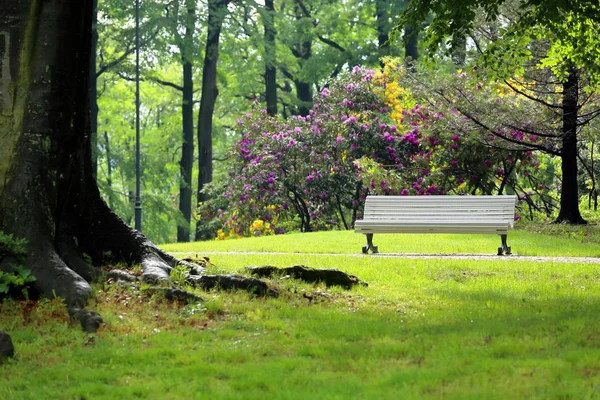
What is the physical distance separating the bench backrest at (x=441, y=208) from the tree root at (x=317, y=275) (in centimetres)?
526

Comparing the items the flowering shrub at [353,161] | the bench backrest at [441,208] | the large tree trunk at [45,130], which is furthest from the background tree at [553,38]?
the large tree trunk at [45,130]

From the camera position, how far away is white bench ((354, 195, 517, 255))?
14453 mm

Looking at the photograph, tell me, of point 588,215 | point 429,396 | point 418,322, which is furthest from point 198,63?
point 429,396

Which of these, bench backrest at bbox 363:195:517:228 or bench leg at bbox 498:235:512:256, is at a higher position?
bench backrest at bbox 363:195:517:228

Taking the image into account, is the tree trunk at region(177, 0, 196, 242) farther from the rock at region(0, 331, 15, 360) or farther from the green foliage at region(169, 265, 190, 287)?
the rock at region(0, 331, 15, 360)

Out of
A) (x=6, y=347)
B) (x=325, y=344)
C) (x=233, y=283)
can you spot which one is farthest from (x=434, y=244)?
(x=6, y=347)

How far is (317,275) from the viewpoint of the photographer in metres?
9.95

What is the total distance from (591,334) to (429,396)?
2.26 meters

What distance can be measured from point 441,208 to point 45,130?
817 centimetres

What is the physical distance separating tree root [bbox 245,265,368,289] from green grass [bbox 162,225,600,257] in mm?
5219

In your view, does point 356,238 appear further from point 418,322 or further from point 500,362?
point 500,362

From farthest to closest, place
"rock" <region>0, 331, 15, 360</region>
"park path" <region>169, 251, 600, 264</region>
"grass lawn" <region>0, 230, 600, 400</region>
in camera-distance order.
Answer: "park path" <region>169, 251, 600, 264</region>, "rock" <region>0, 331, 15, 360</region>, "grass lawn" <region>0, 230, 600, 400</region>

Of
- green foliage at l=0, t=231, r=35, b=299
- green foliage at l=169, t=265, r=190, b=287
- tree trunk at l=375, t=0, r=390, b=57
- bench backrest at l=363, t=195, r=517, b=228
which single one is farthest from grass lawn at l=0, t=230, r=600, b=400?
tree trunk at l=375, t=0, r=390, b=57

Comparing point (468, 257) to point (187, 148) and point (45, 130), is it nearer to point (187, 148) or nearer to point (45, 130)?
point (45, 130)
